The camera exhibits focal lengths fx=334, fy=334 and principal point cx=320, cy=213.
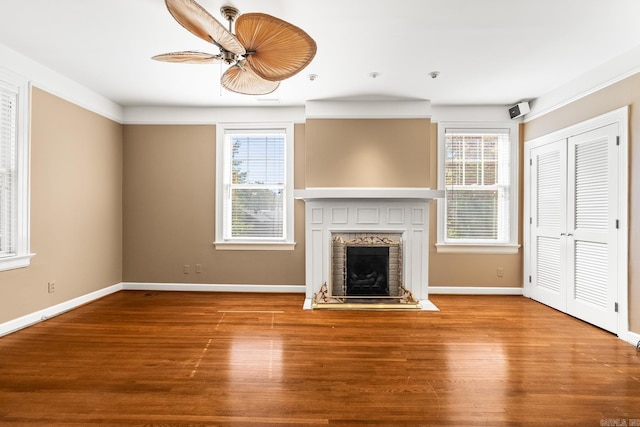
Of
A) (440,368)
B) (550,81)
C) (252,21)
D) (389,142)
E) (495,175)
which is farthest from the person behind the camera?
(495,175)

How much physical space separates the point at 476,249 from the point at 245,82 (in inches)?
149

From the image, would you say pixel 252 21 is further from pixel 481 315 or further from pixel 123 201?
pixel 123 201

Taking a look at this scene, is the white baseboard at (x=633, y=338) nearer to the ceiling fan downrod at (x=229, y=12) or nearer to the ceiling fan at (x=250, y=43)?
the ceiling fan at (x=250, y=43)

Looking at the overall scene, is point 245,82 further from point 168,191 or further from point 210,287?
point 210,287

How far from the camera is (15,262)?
10.5 feet

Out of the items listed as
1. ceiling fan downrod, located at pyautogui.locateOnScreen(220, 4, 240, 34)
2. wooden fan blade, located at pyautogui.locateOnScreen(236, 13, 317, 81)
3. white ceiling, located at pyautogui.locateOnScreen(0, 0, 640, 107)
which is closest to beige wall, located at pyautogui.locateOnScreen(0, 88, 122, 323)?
white ceiling, located at pyautogui.locateOnScreen(0, 0, 640, 107)

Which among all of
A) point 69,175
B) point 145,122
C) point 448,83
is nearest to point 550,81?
point 448,83

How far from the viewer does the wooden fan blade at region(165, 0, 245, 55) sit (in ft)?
5.77

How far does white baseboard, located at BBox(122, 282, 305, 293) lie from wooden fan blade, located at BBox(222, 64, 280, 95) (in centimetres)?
291

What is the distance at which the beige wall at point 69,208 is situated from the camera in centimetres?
340

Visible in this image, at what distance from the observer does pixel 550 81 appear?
378 centimetres

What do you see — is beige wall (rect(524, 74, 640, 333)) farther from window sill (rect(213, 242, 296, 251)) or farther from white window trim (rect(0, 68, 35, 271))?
white window trim (rect(0, 68, 35, 271))

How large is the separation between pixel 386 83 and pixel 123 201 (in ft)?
13.1

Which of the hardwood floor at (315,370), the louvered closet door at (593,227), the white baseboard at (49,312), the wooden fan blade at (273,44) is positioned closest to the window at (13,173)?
the white baseboard at (49,312)
